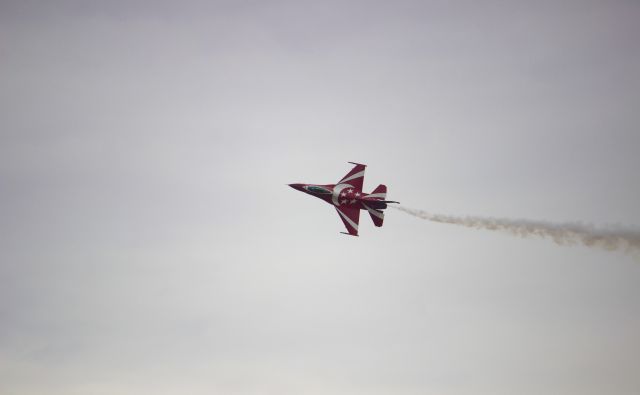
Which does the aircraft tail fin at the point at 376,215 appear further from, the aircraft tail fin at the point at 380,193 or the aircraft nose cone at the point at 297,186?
the aircraft nose cone at the point at 297,186

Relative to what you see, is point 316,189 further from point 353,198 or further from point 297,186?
point 353,198

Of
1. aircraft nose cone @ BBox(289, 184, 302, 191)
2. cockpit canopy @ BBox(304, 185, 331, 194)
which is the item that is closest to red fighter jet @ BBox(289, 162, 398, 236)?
cockpit canopy @ BBox(304, 185, 331, 194)

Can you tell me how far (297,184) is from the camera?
13575 centimetres

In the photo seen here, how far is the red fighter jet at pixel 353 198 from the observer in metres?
125

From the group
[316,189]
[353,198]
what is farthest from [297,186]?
[353,198]

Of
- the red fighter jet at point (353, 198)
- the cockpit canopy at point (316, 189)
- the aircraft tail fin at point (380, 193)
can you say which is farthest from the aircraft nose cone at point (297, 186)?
the aircraft tail fin at point (380, 193)

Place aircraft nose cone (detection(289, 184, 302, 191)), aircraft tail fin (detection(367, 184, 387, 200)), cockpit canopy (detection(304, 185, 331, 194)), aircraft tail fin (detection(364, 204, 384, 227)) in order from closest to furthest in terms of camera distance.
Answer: aircraft tail fin (detection(367, 184, 387, 200)), aircraft tail fin (detection(364, 204, 384, 227)), cockpit canopy (detection(304, 185, 331, 194)), aircraft nose cone (detection(289, 184, 302, 191))

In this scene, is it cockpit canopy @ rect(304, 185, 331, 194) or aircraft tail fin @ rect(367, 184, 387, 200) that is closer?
aircraft tail fin @ rect(367, 184, 387, 200)

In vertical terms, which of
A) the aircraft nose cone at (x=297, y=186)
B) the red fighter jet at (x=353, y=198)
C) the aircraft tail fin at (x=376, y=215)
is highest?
the aircraft nose cone at (x=297, y=186)

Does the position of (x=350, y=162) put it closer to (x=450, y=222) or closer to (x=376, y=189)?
(x=376, y=189)

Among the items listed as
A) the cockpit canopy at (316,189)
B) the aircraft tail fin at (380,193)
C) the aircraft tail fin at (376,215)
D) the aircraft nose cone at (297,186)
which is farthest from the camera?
the aircraft nose cone at (297,186)

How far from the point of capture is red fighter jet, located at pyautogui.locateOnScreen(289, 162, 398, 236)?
125 m

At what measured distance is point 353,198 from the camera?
127375mm

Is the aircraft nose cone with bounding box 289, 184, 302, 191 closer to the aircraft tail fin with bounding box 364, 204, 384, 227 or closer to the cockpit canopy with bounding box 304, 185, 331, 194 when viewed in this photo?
the cockpit canopy with bounding box 304, 185, 331, 194
